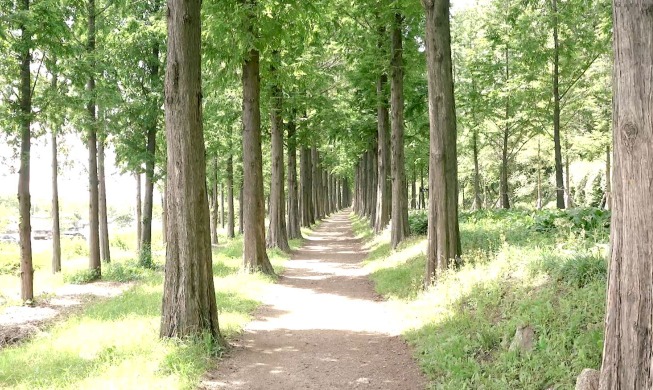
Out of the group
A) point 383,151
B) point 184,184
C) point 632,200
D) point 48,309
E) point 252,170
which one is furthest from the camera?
point 383,151

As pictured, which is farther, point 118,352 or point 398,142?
point 398,142

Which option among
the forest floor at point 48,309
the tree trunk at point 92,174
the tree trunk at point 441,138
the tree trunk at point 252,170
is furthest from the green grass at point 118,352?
the tree trunk at point 92,174

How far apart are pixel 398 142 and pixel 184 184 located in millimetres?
10405

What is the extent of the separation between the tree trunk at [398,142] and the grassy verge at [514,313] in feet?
19.8

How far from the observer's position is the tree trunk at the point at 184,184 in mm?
7352

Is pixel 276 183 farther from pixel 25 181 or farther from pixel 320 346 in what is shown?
pixel 320 346

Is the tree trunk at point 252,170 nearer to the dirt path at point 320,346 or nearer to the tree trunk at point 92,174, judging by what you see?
the dirt path at point 320,346

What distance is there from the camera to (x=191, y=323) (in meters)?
7.39

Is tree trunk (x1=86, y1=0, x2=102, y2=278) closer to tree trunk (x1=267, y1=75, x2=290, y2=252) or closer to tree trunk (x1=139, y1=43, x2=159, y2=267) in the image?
tree trunk (x1=139, y1=43, x2=159, y2=267)

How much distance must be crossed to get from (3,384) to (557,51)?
60.9ft

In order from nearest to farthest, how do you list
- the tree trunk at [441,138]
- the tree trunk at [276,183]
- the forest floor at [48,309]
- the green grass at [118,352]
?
the green grass at [118,352], the tree trunk at [441,138], the forest floor at [48,309], the tree trunk at [276,183]

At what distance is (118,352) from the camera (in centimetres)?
696

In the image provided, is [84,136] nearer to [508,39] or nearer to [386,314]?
[386,314]

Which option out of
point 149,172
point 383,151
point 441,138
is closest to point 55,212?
point 149,172
